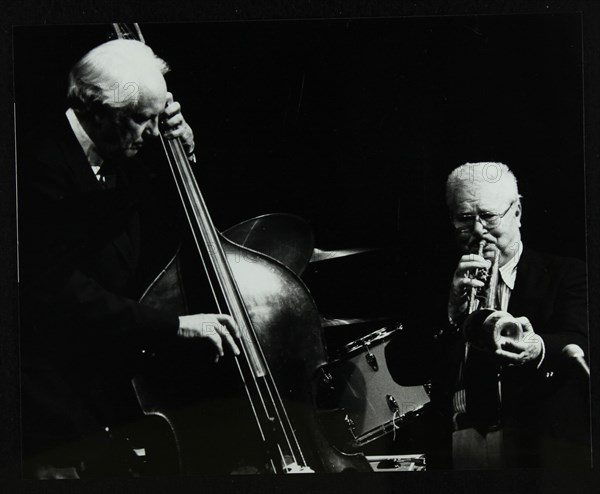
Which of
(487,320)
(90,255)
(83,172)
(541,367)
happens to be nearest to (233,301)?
(90,255)

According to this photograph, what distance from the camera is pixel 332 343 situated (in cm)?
147

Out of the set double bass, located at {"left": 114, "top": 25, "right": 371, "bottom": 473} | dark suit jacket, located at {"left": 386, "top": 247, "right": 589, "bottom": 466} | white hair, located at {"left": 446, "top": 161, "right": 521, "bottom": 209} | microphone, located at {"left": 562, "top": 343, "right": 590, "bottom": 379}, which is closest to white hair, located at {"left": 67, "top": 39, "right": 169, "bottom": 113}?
double bass, located at {"left": 114, "top": 25, "right": 371, "bottom": 473}

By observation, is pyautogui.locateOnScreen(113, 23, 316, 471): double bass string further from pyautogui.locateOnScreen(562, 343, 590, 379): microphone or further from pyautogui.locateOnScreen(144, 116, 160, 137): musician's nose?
pyautogui.locateOnScreen(562, 343, 590, 379): microphone

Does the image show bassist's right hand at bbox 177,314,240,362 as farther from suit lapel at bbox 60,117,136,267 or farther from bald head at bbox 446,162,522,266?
bald head at bbox 446,162,522,266

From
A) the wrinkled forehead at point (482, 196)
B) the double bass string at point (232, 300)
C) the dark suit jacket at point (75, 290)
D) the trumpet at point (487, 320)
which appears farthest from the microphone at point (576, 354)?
the dark suit jacket at point (75, 290)

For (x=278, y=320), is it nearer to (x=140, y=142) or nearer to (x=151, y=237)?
(x=151, y=237)

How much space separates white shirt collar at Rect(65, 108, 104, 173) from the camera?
150 cm

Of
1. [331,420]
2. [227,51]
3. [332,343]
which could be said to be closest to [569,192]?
[332,343]

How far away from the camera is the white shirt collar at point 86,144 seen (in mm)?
1502

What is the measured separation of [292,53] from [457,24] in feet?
1.29

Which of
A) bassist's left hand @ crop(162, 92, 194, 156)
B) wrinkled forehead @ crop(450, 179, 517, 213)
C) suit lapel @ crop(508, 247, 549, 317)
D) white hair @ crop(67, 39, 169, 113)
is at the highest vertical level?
white hair @ crop(67, 39, 169, 113)

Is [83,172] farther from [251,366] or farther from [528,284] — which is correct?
[528,284]

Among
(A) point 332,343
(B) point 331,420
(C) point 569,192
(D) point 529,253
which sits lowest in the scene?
(B) point 331,420

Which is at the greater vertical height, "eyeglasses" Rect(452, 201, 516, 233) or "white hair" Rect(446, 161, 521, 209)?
"white hair" Rect(446, 161, 521, 209)
